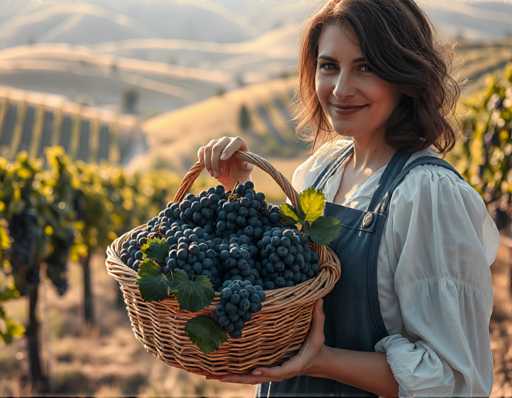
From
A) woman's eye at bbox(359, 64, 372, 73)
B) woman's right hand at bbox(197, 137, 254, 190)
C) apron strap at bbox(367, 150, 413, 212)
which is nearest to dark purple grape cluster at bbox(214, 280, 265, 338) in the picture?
apron strap at bbox(367, 150, 413, 212)

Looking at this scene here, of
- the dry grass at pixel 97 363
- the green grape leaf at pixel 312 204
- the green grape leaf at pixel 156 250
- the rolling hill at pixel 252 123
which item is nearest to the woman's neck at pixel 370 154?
the green grape leaf at pixel 312 204

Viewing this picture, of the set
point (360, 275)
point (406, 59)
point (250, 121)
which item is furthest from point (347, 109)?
point (250, 121)

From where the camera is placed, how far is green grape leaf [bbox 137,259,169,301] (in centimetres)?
143

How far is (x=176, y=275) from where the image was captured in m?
1.44

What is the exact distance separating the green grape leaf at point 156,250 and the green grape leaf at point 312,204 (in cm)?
42

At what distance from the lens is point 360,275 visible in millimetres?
1689

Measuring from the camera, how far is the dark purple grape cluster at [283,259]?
1533mm

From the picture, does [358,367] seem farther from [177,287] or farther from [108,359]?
[108,359]

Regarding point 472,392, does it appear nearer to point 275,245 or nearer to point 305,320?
point 305,320

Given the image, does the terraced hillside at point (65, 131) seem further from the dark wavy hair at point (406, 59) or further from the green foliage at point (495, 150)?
the dark wavy hair at point (406, 59)

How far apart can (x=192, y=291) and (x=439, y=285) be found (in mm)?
662

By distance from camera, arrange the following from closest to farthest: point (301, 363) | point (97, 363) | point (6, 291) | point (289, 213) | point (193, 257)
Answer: point (193, 257)
point (301, 363)
point (289, 213)
point (6, 291)
point (97, 363)

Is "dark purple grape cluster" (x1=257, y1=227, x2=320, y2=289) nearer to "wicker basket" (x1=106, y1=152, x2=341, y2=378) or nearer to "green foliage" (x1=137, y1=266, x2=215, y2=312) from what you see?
"wicker basket" (x1=106, y1=152, x2=341, y2=378)

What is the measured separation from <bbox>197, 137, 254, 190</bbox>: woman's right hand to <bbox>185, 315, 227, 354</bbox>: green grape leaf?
0.65 m
